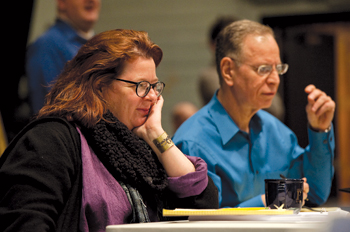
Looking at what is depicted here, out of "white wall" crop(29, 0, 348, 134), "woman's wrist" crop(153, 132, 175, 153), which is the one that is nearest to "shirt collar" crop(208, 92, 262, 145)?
"woman's wrist" crop(153, 132, 175, 153)

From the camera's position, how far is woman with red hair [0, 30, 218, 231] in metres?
1.30

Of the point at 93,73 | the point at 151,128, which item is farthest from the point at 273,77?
the point at 93,73

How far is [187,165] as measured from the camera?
66.6 inches

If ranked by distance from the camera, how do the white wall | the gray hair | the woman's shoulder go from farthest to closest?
the white wall, the gray hair, the woman's shoulder

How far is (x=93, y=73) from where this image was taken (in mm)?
1696

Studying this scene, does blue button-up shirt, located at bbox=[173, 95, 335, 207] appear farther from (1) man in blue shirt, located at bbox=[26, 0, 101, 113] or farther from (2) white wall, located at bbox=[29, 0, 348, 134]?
(2) white wall, located at bbox=[29, 0, 348, 134]

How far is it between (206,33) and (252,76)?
12.3ft

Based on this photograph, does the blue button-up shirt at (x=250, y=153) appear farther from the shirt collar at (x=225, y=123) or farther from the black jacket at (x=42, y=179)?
the black jacket at (x=42, y=179)

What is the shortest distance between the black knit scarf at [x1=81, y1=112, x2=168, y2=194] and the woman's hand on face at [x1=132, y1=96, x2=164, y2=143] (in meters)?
0.06

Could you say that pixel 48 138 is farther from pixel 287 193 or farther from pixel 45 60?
pixel 45 60

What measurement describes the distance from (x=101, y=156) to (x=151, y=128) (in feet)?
0.88

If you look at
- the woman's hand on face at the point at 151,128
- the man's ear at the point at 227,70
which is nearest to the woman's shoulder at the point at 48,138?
the woman's hand on face at the point at 151,128

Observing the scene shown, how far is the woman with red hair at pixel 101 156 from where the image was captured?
130cm

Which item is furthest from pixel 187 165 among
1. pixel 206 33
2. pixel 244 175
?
pixel 206 33
